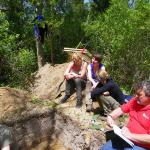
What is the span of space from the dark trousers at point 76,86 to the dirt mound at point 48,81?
4.45 ft

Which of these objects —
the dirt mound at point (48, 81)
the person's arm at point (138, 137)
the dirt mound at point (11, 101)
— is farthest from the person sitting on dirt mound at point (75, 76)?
the person's arm at point (138, 137)

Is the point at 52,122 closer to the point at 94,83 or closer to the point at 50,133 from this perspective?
the point at 50,133

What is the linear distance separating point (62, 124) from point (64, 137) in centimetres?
27

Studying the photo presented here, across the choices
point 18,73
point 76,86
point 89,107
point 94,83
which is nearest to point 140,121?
point 89,107

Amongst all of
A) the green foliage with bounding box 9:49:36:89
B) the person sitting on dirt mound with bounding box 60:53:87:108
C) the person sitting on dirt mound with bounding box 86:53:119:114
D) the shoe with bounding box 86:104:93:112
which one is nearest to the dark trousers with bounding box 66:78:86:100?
the person sitting on dirt mound with bounding box 60:53:87:108

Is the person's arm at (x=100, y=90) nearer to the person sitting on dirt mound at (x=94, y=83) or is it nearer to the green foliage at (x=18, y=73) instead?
the person sitting on dirt mound at (x=94, y=83)

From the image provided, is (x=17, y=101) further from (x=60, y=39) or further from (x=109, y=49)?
(x=60, y=39)

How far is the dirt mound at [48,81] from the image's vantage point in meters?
10.0

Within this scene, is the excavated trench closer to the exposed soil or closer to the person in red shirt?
the exposed soil

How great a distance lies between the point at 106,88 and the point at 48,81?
4082 mm

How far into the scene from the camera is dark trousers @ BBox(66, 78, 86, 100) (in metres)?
7.70

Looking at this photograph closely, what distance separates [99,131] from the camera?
22.6 ft

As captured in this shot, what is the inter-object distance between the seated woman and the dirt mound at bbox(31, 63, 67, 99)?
2.25 metres

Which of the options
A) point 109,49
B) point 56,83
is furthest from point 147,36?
point 56,83
